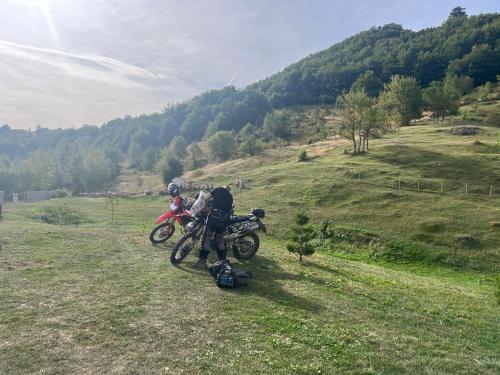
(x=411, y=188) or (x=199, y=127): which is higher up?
(x=199, y=127)

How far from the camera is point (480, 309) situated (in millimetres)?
12797

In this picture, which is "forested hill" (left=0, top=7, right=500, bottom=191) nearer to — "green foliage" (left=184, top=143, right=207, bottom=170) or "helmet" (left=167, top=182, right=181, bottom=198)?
"green foliage" (left=184, top=143, right=207, bottom=170)

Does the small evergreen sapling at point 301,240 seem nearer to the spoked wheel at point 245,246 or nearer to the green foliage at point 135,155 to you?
the spoked wheel at point 245,246

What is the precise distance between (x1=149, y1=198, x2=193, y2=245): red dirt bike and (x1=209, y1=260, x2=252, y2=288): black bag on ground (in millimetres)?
4580

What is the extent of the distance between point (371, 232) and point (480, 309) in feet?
59.3

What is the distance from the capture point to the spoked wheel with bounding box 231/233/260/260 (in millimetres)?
14767

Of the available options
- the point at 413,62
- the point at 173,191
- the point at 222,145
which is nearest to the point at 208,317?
the point at 173,191

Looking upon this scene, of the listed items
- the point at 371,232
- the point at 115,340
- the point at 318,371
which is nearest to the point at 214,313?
the point at 115,340

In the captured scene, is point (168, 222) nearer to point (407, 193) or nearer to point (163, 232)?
point (163, 232)

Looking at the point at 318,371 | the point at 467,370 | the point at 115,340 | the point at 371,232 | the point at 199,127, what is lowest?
the point at 371,232

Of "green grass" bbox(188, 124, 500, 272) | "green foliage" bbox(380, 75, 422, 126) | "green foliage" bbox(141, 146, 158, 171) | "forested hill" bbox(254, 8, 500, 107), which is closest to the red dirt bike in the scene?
"green grass" bbox(188, 124, 500, 272)

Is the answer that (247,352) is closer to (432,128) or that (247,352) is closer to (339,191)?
(339,191)

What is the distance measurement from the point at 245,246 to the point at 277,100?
17181cm

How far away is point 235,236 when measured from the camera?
1441 cm
